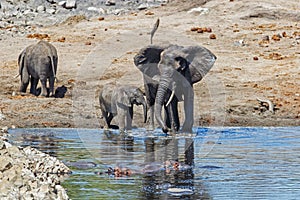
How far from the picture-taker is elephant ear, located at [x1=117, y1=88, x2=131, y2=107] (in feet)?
54.1

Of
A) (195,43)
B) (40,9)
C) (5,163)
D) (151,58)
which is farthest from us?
(40,9)

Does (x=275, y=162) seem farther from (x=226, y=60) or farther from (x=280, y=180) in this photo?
(x=226, y=60)

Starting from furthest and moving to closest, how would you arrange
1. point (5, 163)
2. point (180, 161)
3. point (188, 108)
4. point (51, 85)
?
point (51, 85) < point (188, 108) < point (180, 161) < point (5, 163)

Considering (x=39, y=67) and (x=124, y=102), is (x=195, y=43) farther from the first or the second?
(x=124, y=102)

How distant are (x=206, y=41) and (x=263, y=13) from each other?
3927 mm

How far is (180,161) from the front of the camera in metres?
12.2

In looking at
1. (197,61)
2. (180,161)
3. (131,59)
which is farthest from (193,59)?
(131,59)

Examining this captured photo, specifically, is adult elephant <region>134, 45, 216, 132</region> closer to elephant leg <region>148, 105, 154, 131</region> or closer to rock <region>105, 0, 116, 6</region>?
elephant leg <region>148, 105, 154, 131</region>

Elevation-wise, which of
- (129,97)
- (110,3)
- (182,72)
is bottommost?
(110,3)

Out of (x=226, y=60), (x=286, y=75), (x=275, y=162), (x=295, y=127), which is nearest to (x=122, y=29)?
(x=226, y=60)

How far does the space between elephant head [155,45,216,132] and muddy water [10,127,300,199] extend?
0.52 metres

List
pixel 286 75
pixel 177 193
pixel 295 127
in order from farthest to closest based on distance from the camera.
A: pixel 286 75 → pixel 295 127 → pixel 177 193

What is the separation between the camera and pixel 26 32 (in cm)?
2931

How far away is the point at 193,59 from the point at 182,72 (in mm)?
587
